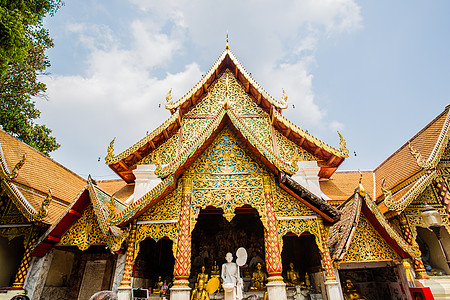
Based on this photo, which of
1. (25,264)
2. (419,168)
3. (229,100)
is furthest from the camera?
(229,100)

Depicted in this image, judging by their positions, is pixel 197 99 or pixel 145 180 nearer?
pixel 145 180

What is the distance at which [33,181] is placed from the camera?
7.65 metres

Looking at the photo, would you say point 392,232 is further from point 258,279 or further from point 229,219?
point 229,219

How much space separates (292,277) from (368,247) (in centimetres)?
200

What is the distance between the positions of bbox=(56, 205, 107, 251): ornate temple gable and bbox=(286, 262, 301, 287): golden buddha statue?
4602 mm

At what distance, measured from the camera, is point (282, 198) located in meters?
5.81

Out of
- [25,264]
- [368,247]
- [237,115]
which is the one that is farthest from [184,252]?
[237,115]

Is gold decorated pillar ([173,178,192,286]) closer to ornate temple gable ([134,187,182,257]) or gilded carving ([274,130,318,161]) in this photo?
ornate temple gable ([134,187,182,257])

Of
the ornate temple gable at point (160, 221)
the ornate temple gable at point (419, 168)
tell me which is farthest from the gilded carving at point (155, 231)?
the ornate temple gable at point (419, 168)

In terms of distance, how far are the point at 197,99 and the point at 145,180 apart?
3361 millimetres

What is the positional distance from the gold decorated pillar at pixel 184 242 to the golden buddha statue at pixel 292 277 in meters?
2.92

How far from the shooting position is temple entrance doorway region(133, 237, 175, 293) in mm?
6297

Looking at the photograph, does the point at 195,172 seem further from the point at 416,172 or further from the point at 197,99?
the point at 416,172

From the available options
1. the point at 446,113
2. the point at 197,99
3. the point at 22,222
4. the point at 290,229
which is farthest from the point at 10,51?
the point at 446,113
